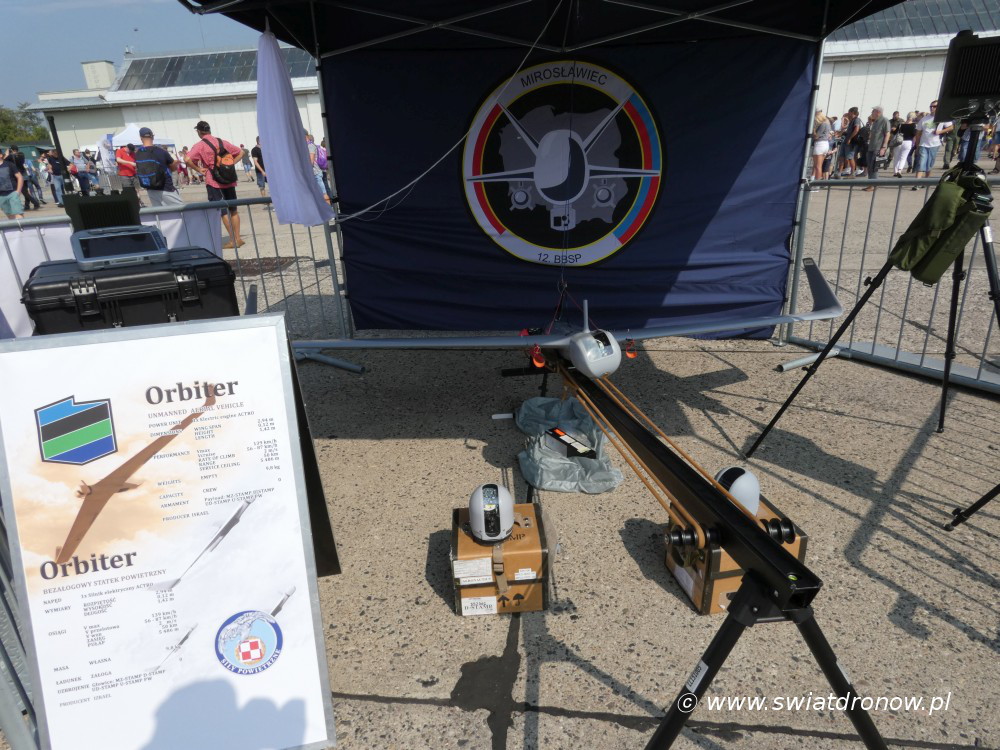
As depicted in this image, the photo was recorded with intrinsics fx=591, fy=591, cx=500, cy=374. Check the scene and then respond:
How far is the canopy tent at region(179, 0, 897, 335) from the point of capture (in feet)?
17.8

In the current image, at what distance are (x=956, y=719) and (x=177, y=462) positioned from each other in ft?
10.5

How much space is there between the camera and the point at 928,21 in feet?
102

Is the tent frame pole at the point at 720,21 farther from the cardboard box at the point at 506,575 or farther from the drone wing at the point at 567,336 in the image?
the cardboard box at the point at 506,575

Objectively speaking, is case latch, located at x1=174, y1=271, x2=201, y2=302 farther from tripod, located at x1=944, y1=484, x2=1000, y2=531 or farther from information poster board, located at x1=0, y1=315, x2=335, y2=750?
tripod, located at x1=944, y1=484, x2=1000, y2=531

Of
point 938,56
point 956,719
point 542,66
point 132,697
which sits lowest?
point 956,719

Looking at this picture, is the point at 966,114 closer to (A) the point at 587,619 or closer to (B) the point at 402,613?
(A) the point at 587,619

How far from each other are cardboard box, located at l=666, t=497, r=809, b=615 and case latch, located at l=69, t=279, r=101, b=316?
3.90m

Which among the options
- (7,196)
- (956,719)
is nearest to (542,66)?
(956,719)

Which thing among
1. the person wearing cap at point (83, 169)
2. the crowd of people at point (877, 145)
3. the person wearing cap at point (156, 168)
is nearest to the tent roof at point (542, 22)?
the person wearing cap at point (156, 168)

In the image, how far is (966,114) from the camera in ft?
11.0

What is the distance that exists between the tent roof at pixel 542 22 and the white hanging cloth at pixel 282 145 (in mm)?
359

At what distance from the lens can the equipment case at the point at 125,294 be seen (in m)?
3.72

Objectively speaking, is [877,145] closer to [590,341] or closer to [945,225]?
[945,225]

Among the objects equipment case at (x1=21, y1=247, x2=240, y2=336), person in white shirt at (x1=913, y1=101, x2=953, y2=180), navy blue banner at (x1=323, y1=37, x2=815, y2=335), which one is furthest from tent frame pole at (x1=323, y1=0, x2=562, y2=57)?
person in white shirt at (x1=913, y1=101, x2=953, y2=180)
